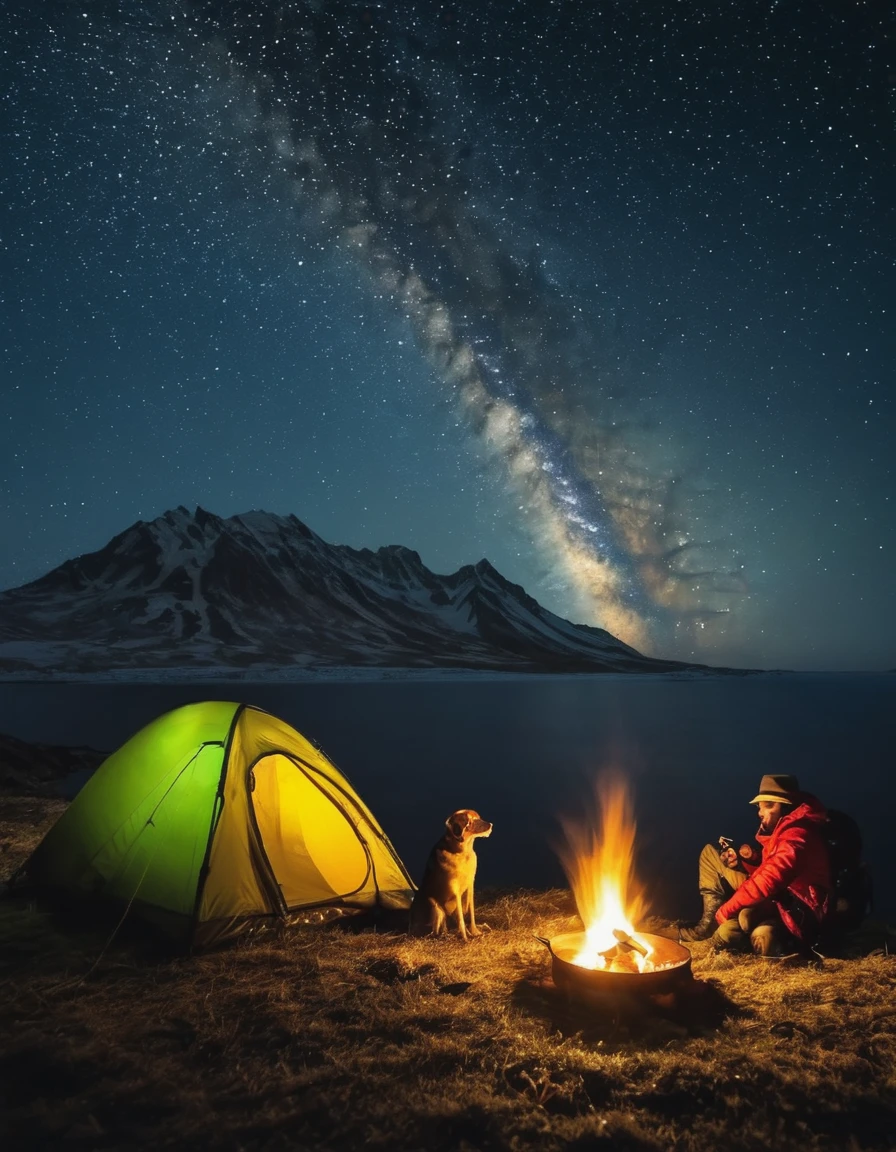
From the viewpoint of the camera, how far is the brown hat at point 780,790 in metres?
7.22

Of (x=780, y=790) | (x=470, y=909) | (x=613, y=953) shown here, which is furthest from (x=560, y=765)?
(x=613, y=953)

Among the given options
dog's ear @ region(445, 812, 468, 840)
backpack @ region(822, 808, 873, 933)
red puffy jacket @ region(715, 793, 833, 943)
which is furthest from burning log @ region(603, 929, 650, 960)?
backpack @ region(822, 808, 873, 933)

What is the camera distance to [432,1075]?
5.01 m

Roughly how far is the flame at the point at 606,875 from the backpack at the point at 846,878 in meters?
2.10

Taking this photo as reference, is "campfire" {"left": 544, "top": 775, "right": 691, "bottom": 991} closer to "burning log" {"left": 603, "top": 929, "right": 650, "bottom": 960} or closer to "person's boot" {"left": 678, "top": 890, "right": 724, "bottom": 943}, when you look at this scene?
"burning log" {"left": 603, "top": 929, "right": 650, "bottom": 960}

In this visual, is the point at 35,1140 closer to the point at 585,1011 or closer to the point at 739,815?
the point at 585,1011

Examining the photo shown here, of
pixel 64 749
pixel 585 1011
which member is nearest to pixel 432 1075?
pixel 585 1011

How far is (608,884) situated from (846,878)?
2.38 meters

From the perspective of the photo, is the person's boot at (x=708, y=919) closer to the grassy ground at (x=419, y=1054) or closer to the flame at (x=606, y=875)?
the grassy ground at (x=419, y=1054)

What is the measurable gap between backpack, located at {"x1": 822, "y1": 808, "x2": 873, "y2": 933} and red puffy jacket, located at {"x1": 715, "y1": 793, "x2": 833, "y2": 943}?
11.6 inches

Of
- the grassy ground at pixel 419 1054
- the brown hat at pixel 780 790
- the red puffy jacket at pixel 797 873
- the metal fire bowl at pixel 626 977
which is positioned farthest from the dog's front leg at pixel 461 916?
the brown hat at pixel 780 790

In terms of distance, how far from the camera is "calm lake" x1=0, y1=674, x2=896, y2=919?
20.0 meters

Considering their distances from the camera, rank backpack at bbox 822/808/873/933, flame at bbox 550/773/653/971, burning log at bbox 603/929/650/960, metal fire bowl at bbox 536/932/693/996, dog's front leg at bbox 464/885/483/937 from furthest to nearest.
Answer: dog's front leg at bbox 464/885/483/937
backpack at bbox 822/808/873/933
flame at bbox 550/773/653/971
burning log at bbox 603/929/650/960
metal fire bowl at bbox 536/932/693/996

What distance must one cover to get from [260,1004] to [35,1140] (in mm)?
2164
